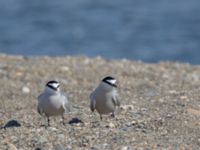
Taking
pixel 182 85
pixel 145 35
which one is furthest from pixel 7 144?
pixel 145 35

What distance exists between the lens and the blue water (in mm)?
38625

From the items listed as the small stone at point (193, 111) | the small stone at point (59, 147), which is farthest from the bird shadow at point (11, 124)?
the small stone at point (193, 111)

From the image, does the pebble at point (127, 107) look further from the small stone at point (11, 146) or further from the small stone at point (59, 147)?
the small stone at point (11, 146)

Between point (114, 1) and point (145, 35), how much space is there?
9091mm

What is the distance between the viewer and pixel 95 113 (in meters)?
15.2

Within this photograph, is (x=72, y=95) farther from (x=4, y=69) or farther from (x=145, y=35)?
(x=145, y=35)

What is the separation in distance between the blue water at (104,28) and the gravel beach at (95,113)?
50.3ft

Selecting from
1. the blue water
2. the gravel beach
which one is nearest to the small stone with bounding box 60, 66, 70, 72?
the gravel beach

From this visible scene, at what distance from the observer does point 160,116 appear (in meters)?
14.3

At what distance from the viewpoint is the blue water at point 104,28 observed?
127ft

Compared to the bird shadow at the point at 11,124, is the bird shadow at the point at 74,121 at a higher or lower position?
higher

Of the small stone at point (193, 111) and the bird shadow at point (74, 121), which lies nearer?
the bird shadow at point (74, 121)

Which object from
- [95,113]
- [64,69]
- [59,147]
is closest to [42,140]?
[59,147]

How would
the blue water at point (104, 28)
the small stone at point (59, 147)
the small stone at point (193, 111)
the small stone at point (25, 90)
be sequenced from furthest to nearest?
the blue water at point (104, 28) → the small stone at point (25, 90) → the small stone at point (193, 111) → the small stone at point (59, 147)
